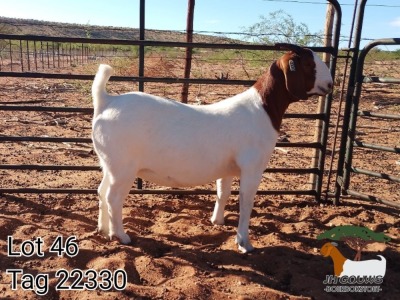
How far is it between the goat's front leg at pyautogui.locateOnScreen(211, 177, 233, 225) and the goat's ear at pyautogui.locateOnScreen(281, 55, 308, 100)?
1.17m

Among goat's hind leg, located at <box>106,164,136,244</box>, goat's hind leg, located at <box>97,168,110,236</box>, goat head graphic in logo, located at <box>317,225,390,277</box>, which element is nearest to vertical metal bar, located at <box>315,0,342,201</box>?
goat head graphic in logo, located at <box>317,225,390,277</box>

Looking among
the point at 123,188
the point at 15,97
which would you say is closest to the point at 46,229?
the point at 123,188

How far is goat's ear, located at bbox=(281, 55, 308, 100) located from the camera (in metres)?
3.67

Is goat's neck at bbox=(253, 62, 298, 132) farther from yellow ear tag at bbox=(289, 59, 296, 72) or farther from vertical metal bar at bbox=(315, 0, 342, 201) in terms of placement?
vertical metal bar at bbox=(315, 0, 342, 201)

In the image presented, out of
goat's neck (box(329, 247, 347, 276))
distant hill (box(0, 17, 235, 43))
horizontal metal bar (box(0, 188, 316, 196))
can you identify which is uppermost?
distant hill (box(0, 17, 235, 43))

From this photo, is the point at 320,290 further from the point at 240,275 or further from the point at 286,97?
the point at 286,97

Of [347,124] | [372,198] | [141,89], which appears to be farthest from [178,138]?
[372,198]

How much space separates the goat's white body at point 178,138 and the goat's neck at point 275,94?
72 millimetres

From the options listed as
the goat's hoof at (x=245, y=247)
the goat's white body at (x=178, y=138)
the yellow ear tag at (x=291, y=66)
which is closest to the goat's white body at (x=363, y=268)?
the goat's hoof at (x=245, y=247)

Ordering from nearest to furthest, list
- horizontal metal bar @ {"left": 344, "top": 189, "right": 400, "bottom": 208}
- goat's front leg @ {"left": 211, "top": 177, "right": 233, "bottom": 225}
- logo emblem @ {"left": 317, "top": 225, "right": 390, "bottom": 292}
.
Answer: logo emblem @ {"left": 317, "top": 225, "right": 390, "bottom": 292} < goat's front leg @ {"left": 211, "top": 177, "right": 233, "bottom": 225} < horizontal metal bar @ {"left": 344, "top": 189, "right": 400, "bottom": 208}

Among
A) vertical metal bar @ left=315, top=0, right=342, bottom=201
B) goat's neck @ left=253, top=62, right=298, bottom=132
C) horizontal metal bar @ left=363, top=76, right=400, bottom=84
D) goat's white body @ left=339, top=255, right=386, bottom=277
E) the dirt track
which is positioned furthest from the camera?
vertical metal bar @ left=315, top=0, right=342, bottom=201

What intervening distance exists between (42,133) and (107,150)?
17.5 feet

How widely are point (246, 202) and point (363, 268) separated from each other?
3.80ft

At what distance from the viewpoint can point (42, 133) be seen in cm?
823
